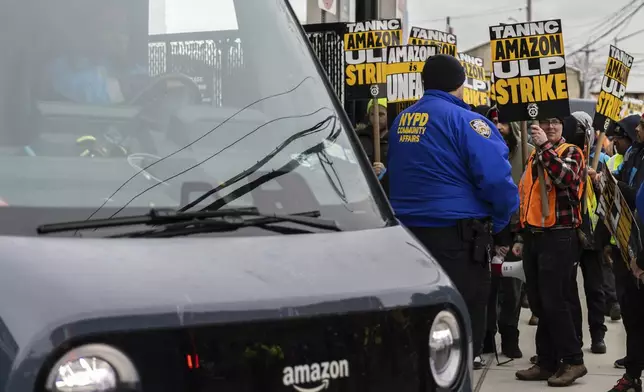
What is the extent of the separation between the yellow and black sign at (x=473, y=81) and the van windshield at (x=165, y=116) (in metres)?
7.59

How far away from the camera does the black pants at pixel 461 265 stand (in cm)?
524

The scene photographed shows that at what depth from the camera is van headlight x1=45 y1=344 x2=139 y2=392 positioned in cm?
216

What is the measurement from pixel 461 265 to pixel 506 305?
8.95ft

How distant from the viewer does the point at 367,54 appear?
9125 mm

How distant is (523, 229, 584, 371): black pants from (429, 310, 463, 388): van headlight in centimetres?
418

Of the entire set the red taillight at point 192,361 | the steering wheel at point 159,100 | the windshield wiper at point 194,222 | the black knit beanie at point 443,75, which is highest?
the black knit beanie at point 443,75

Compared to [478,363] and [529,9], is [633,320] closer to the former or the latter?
[478,363]

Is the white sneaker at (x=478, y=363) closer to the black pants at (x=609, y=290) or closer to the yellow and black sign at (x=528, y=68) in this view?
the yellow and black sign at (x=528, y=68)

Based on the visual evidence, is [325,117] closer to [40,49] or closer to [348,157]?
[348,157]

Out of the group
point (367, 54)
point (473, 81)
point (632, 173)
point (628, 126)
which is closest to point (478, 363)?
point (632, 173)

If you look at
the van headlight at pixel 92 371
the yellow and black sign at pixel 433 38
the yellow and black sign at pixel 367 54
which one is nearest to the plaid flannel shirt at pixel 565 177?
the yellow and black sign at pixel 367 54

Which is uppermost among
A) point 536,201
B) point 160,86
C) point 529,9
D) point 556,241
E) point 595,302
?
point 529,9

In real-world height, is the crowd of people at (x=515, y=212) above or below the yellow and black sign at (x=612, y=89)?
below

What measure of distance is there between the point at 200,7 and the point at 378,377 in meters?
1.57
